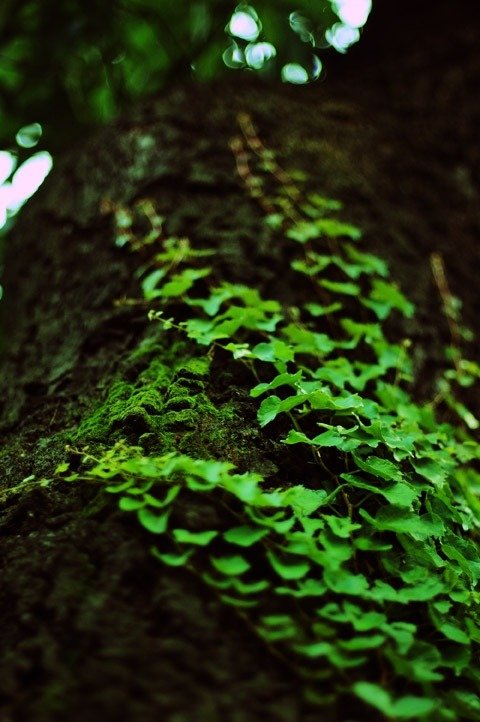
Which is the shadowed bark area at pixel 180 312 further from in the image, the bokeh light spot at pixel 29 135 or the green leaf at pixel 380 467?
the bokeh light spot at pixel 29 135

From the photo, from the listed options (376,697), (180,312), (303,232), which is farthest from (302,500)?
(303,232)

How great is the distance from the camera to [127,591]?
3.11 feet

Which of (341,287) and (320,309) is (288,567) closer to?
(320,309)

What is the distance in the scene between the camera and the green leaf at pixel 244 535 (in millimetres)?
987

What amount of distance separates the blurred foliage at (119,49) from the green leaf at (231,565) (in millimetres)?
2443

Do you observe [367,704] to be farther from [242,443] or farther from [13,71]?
[13,71]

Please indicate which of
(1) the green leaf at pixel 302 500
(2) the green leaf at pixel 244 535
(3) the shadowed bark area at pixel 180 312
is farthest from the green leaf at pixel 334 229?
(2) the green leaf at pixel 244 535

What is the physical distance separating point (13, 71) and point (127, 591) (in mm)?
3128

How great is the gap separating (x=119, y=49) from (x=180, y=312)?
219 cm

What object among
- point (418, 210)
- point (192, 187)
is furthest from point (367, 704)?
point (418, 210)

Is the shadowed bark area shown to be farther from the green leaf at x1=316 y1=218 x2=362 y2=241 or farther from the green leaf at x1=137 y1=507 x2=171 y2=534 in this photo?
the green leaf at x1=316 y1=218 x2=362 y2=241

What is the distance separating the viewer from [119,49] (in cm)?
307

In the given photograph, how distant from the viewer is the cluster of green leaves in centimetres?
92

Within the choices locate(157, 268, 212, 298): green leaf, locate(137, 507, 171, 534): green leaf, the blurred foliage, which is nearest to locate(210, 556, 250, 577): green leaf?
locate(137, 507, 171, 534): green leaf
